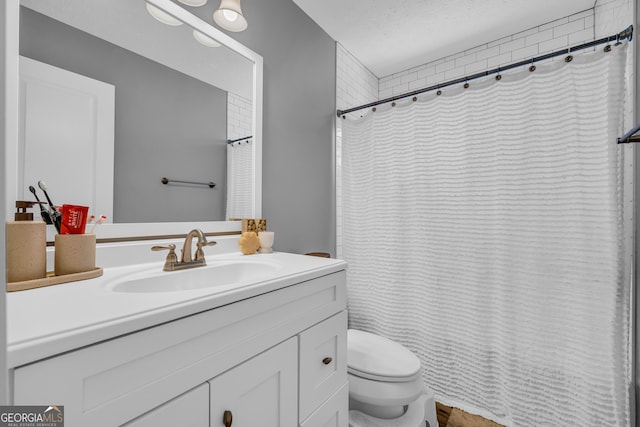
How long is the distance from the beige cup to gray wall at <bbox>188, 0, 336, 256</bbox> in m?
0.84

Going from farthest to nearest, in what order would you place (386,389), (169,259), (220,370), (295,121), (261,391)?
(295,121)
(386,389)
(169,259)
(261,391)
(220,370)

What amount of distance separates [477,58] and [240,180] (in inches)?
84.0

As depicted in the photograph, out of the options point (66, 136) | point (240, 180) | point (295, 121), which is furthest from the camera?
point (295, 121)

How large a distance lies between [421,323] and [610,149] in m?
1.29

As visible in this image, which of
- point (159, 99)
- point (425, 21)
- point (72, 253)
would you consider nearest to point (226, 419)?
point (72, 253)

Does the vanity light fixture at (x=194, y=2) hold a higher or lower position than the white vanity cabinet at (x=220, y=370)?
higher

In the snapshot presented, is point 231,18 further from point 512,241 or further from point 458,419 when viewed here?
point 458,419

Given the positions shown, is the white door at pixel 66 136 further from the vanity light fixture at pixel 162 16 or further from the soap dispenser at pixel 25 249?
the vanity light fixture at pixel 162 16

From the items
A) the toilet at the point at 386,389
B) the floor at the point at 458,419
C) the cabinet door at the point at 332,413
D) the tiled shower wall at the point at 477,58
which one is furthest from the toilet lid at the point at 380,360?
the tiled shower wall at the point at 477,58

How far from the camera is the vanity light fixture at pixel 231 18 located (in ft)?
4.20

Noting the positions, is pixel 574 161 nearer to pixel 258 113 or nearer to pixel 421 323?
Result: pixel 421 323

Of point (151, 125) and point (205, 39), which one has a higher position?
point (205, 39)

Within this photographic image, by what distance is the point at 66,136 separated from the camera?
0.91 meters

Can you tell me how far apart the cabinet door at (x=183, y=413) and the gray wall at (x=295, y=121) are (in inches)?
40.7
